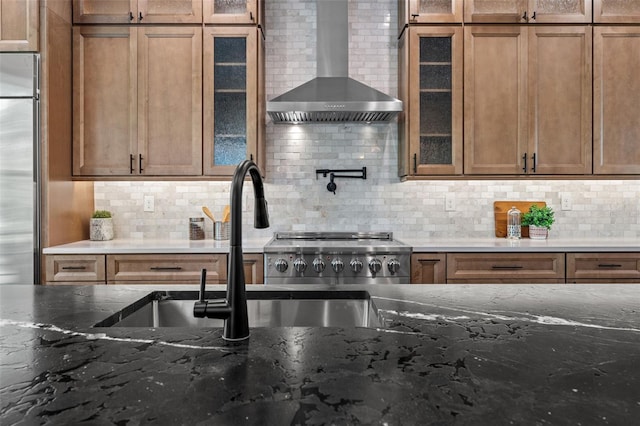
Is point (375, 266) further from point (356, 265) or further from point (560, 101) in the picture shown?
point (560, 101)

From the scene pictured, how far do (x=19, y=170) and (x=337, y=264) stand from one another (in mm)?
2042

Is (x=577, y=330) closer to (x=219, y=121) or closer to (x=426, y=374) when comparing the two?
(x=426, y=374)

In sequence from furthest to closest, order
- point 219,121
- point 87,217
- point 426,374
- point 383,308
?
point 87,217 → point 219,121 → point 383,308 → point 426,374

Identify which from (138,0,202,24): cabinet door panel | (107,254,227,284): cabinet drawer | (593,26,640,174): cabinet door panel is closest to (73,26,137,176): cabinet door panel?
(138,0,202,24): cabinet door panel

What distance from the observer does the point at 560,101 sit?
3088 millimetres

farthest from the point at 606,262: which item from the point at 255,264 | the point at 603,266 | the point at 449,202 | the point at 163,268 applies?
the point at 163,268

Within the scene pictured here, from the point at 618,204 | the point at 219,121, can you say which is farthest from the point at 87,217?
the point at 618,204

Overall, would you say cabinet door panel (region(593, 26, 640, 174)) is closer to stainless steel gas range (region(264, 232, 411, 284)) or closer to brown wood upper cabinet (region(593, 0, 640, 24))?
brown wood upper cabinet (region(593, 0, 640, 24))

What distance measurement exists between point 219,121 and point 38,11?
4.17 feet

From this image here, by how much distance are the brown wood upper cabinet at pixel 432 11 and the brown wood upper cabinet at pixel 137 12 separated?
4.79 feet

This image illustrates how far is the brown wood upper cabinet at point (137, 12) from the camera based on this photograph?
3.06m

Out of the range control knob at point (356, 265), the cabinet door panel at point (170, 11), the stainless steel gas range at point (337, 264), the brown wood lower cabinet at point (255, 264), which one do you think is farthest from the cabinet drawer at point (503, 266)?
the cabinet door panel at point (170, 11)

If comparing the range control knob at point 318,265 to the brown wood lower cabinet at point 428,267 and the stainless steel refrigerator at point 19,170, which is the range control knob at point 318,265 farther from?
the stainless steel refrigerator at point 19,170

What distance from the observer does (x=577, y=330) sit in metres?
0.95
